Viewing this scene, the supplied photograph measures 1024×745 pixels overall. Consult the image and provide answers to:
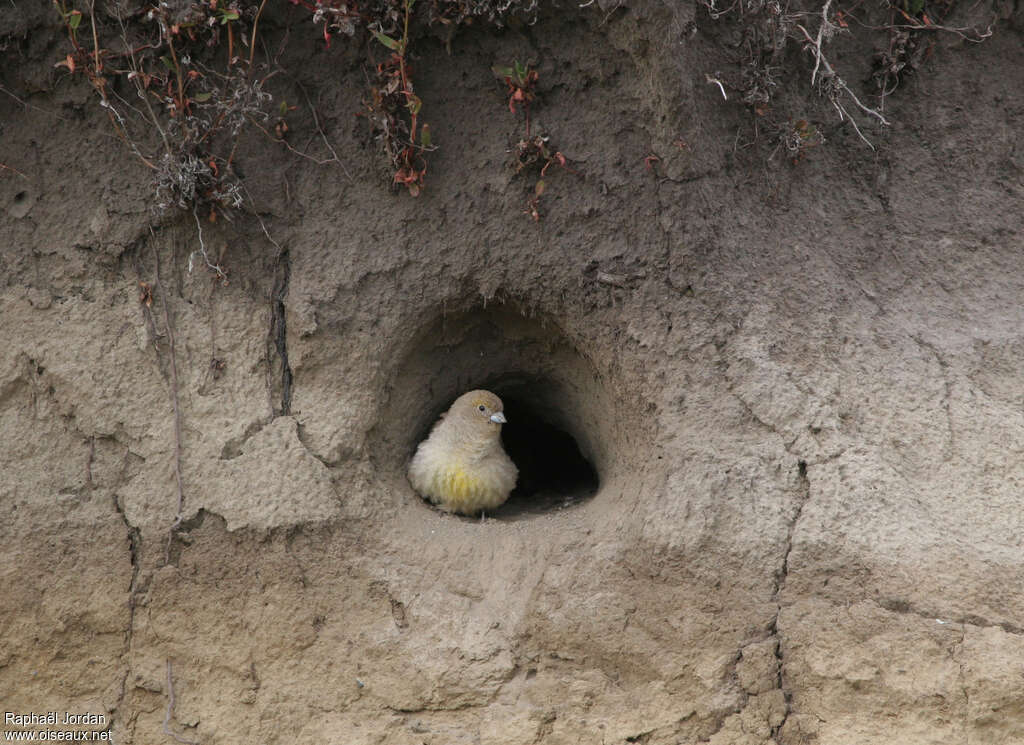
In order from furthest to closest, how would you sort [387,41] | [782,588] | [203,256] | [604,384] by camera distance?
[604,384], [203,256], [387,41], [782,588]

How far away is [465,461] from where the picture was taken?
188 inches

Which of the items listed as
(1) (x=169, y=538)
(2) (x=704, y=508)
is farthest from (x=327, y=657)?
(2) (x=704, y=508)

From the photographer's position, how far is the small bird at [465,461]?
474 centimetres

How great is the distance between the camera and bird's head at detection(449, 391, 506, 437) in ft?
16.0

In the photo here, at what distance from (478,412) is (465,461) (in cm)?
28

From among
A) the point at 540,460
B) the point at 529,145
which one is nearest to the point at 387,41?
the point at 529,145

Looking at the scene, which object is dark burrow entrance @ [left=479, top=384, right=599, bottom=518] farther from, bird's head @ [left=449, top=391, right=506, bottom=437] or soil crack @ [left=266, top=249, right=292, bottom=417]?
soil crack @ [left=266, top=249, right=292, bottom=417]

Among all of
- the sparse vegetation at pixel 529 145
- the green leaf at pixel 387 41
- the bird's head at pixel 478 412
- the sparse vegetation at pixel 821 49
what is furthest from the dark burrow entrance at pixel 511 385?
the sparse vegetation at pixel 821 49

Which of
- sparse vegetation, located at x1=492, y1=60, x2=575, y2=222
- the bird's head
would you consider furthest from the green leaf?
the bird's head

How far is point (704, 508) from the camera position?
3729 millimetres

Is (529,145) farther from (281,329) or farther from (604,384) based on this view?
(281,329)

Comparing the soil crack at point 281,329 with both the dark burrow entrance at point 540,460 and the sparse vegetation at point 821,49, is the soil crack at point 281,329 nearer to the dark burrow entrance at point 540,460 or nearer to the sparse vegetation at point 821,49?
the dark burrow entrance at point 540,460

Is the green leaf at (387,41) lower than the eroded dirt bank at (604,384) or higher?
higher

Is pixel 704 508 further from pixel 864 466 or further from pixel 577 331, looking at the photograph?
pixel 577 331
